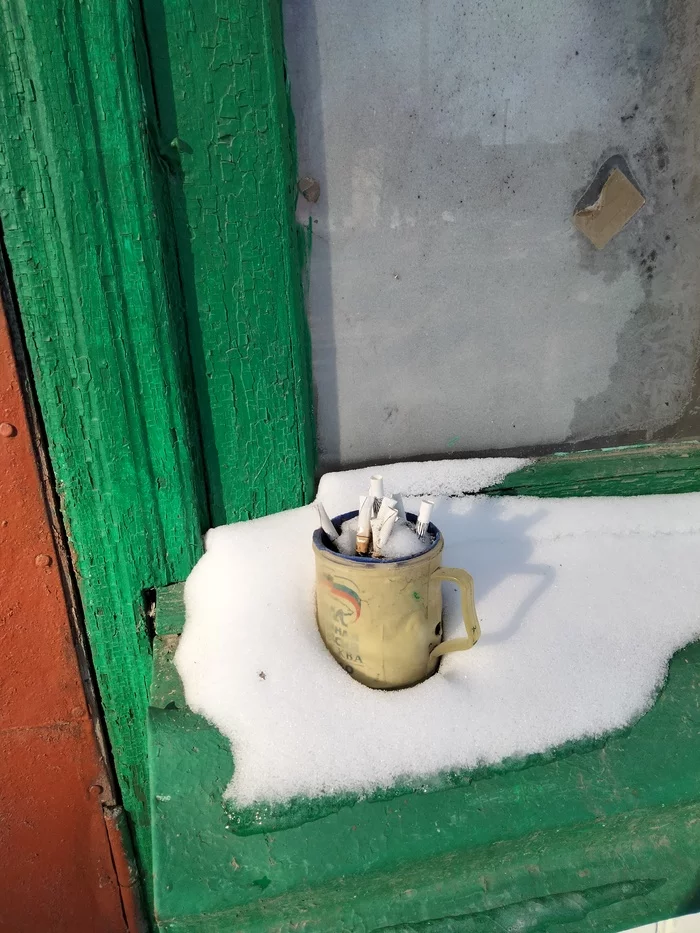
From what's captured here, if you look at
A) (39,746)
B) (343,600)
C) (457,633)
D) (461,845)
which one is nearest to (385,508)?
(343,600)

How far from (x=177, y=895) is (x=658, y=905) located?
692 millimetres

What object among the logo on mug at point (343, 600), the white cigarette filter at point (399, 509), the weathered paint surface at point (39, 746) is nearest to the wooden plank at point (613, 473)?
the white cigarette filter at point (399, 509)

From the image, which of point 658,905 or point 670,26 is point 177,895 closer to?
point 658,905

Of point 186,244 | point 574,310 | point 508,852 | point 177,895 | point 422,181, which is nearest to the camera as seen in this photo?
point 177,895

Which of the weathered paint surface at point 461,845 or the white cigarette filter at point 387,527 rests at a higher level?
the white cigarette filter at point 387,527

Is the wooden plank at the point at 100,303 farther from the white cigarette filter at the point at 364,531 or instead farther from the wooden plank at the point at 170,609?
the white cigarette filter at the point at 364,531

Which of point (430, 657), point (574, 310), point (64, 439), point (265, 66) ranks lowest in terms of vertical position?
point (430, 657)

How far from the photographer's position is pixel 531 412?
1.29 m

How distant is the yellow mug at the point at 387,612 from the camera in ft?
2.81

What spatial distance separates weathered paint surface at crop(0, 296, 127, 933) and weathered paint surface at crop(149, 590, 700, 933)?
1.07ft

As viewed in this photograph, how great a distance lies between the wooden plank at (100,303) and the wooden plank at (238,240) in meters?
0.04

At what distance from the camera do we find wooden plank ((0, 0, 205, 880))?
0.85 meters

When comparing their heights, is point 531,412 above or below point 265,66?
below

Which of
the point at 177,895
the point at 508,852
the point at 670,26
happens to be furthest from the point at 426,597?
the point at 670,26
